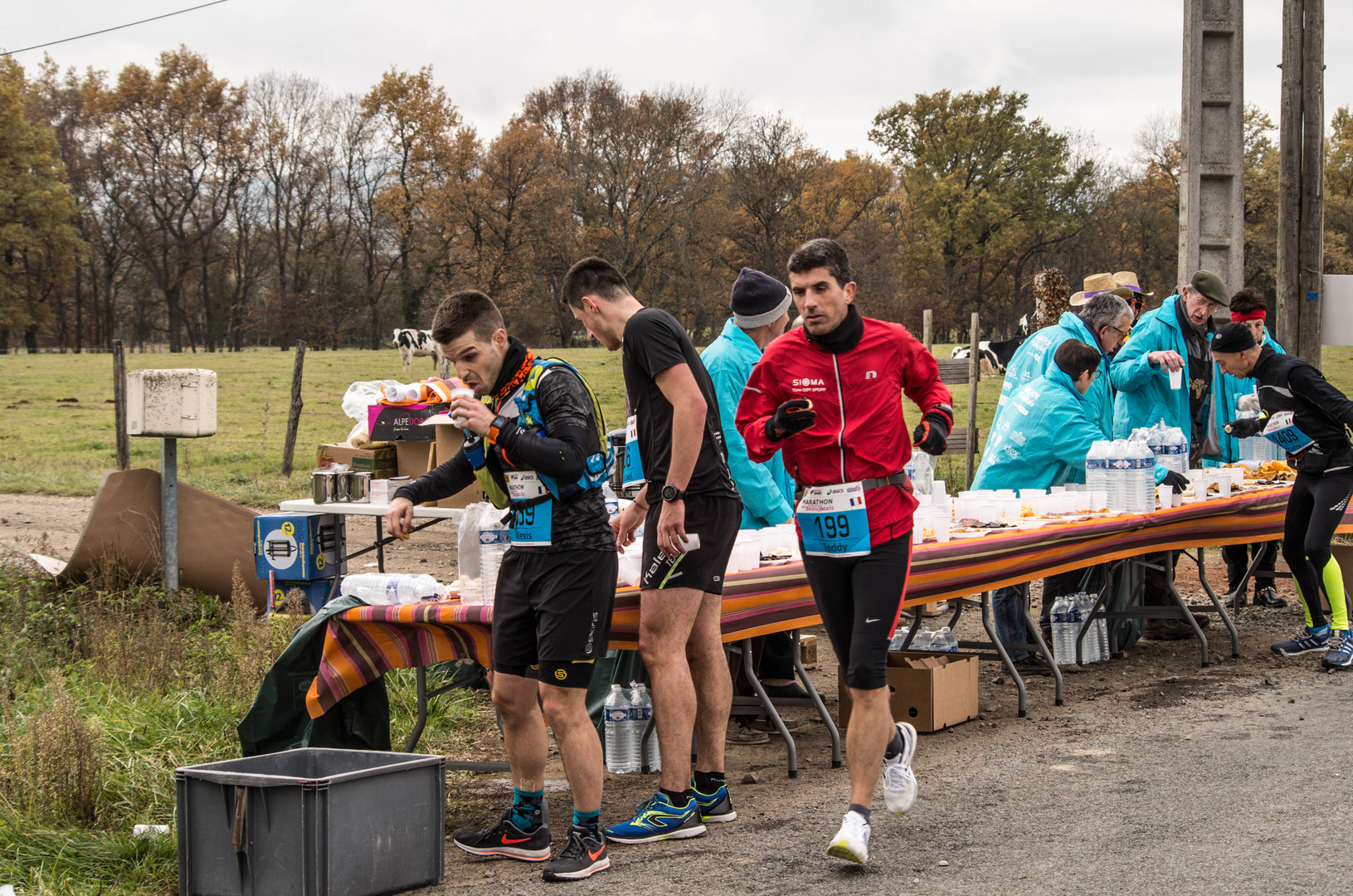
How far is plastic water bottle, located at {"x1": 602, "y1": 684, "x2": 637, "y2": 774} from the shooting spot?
16.1ft

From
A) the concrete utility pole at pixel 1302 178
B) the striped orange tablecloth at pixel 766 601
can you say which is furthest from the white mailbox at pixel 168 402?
the concrete utility pole at pixel 1302 178

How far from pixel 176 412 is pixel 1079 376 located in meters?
5.61

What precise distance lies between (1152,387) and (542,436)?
18.8 feet

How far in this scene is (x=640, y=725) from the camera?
494cm

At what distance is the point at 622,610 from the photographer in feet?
13.6

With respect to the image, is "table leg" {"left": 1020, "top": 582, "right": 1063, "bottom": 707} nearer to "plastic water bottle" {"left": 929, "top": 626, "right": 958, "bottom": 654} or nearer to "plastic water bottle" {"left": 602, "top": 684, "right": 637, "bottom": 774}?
"plastic water bottle" {"left": 929, "top": 626, "right": 958, "bottom": 654}

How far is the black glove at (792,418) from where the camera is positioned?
3.52 metres

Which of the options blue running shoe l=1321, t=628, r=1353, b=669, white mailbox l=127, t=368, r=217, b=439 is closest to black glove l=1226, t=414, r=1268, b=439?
blue running shoe l=1321, t=628, r=1353, b=669

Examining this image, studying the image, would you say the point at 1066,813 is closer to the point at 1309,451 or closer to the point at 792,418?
the point at 792,418

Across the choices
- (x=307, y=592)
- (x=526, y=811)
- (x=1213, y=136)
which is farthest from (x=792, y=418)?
(x=1213, y=136)

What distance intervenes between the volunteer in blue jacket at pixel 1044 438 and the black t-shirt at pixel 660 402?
2.94 m

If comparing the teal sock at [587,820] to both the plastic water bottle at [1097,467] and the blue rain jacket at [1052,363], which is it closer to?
the plastic water bottle at [1097,467]

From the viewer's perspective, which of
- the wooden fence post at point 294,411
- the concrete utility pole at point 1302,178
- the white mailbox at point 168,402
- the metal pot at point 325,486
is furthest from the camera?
the wooden fence post at point 294,411

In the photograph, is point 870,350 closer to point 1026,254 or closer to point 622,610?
point 622,610
